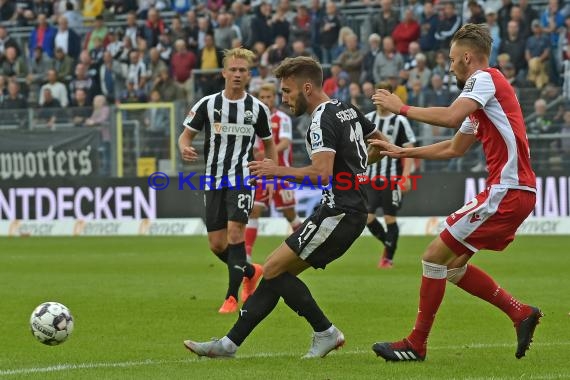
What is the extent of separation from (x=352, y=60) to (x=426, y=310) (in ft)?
59.0

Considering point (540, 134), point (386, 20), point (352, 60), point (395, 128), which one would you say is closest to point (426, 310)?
point (395, 128)

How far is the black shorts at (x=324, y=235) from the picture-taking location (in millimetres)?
7746

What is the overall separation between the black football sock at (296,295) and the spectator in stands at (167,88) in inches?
741

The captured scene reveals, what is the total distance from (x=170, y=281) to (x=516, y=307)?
7.05 m

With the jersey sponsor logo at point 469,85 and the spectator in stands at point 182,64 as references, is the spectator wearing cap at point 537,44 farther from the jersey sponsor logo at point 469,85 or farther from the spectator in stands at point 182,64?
the jersey sponsor logo at point 469,85

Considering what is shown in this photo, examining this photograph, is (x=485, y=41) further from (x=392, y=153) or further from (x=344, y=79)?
(x=344, y=79)

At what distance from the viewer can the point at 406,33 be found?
83.7ft

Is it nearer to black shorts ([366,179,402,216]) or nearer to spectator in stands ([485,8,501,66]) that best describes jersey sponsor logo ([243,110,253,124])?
black shorts ([366,179,402,216])

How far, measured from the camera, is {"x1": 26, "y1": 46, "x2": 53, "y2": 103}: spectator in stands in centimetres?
2859

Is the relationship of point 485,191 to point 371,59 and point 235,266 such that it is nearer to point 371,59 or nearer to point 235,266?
point 235,266

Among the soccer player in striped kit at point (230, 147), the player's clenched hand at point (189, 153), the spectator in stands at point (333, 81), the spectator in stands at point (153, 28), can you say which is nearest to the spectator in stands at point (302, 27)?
the spectator in stands at point (333, 81)

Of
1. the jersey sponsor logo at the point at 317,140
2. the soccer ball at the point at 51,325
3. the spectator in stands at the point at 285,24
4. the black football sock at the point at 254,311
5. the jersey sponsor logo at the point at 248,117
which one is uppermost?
the spectator in stands at the point at 285,24

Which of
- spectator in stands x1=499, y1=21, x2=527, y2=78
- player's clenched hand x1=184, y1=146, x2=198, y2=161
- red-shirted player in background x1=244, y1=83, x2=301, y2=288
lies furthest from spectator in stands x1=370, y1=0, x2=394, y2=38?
player's clenched hand x1=184, y1=146, x2=198, y2=161

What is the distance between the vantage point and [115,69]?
28250 millimetres
